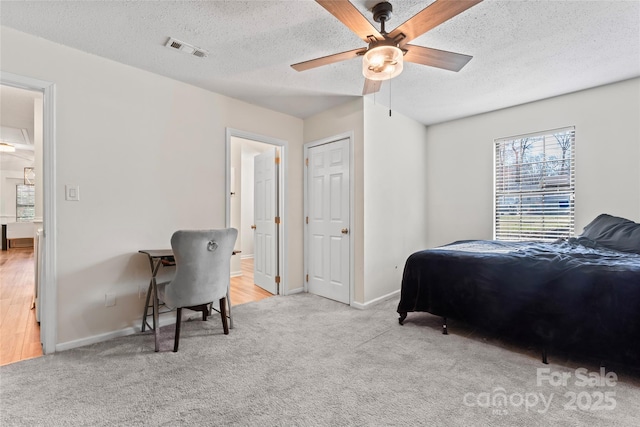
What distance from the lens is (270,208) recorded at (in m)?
4.10

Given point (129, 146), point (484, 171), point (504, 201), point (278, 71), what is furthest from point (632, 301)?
point (129, 146)

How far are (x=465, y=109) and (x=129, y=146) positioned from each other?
13.3ft

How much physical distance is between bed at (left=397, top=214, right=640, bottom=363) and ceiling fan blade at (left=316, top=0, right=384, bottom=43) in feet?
6.52

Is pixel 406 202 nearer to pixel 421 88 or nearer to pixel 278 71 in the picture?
pixel 421 88

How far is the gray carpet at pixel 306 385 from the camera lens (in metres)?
1.55

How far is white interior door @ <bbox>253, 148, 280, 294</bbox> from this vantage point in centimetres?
400

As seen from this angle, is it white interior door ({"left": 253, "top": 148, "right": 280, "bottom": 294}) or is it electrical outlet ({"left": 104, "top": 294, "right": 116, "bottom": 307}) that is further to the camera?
white interior door ({"left": 253, "top": 148, "right": 280, "bottom": 294})

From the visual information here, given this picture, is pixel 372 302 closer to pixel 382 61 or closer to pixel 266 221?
pixel 266 221

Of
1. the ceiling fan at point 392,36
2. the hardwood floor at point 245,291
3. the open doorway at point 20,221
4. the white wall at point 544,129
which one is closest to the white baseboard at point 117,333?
the open doorway at point 20,221

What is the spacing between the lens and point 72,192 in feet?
7.80

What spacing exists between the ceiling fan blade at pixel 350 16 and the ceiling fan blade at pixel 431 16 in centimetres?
14

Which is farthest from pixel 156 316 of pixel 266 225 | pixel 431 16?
pixel 431 16

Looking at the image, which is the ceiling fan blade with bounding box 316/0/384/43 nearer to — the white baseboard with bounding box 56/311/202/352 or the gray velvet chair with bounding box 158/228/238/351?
the gray velvet chair with bounding box 158/228/238/351

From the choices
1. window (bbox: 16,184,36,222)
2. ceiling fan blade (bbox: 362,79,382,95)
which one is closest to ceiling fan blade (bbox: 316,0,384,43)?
ceiling fan blade (bbox: 362,79,382,95)
